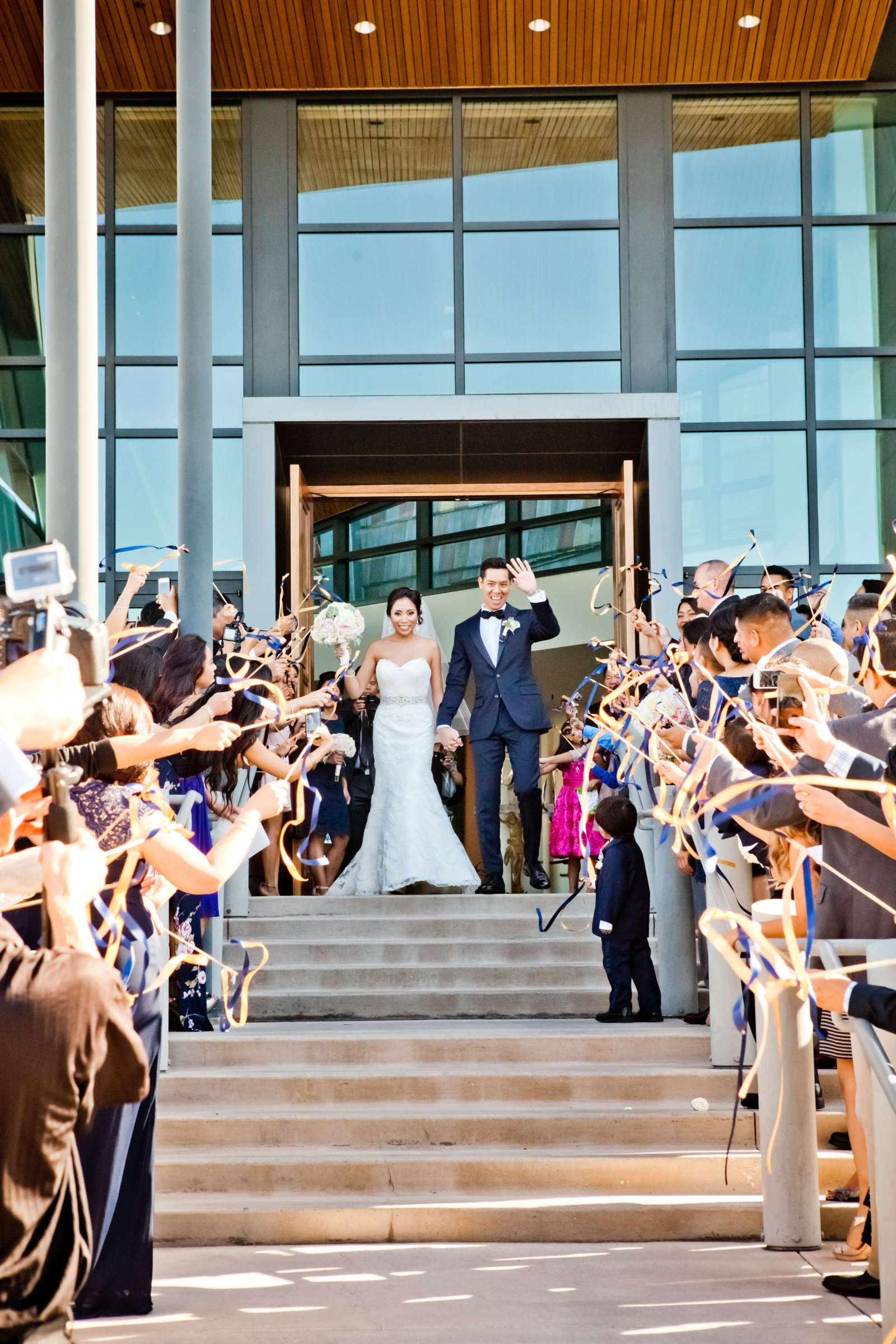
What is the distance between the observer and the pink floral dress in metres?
9.22

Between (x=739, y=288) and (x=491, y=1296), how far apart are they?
917 centimetres

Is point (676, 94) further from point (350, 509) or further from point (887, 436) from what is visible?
point (350, 509)

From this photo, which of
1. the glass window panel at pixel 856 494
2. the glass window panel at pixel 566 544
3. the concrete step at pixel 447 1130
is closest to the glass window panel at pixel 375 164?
the glass window panel at pixel 566 544

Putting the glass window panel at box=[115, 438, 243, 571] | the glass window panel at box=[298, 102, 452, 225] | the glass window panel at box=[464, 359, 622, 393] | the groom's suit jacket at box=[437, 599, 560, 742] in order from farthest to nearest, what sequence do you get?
the glass window panel at box=[298, 102, 452, 225] → the glass window panel at box=[464, 359, 622, 393] → the glass window panel at box=[115, 438, 243, 571] → the groom's suit jacket at box=[437, 599, 560, 742]

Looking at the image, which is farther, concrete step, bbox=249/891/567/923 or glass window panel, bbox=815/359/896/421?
glass window panel, bbox=815/359/896/421

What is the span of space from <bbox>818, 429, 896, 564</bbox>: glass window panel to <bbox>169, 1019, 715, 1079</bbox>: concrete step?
245 inches

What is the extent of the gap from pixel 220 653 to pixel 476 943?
1.96 meters

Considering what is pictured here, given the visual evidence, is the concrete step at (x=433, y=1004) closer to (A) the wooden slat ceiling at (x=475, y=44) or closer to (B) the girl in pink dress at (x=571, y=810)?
(B) the girl in pink dress at (x=571, y=810)

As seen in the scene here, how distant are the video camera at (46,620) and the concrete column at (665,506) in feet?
28.8

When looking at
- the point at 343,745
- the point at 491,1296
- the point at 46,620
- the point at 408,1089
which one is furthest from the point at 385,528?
the point at 46,620

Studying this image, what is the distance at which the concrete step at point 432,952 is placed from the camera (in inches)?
294

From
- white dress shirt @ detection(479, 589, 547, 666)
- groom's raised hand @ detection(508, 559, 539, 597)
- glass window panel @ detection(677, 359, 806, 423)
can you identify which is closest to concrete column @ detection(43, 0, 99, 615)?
groom's raised hand @ detection(508, 559, 539, 597)

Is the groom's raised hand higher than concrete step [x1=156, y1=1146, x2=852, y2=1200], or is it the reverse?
the groom's raised hand

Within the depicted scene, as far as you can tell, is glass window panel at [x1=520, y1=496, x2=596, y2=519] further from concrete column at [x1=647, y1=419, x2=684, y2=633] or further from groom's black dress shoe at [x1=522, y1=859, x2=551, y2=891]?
groom's black dress shoe at [x1=522, y1=859, x2=551, y2=891]
